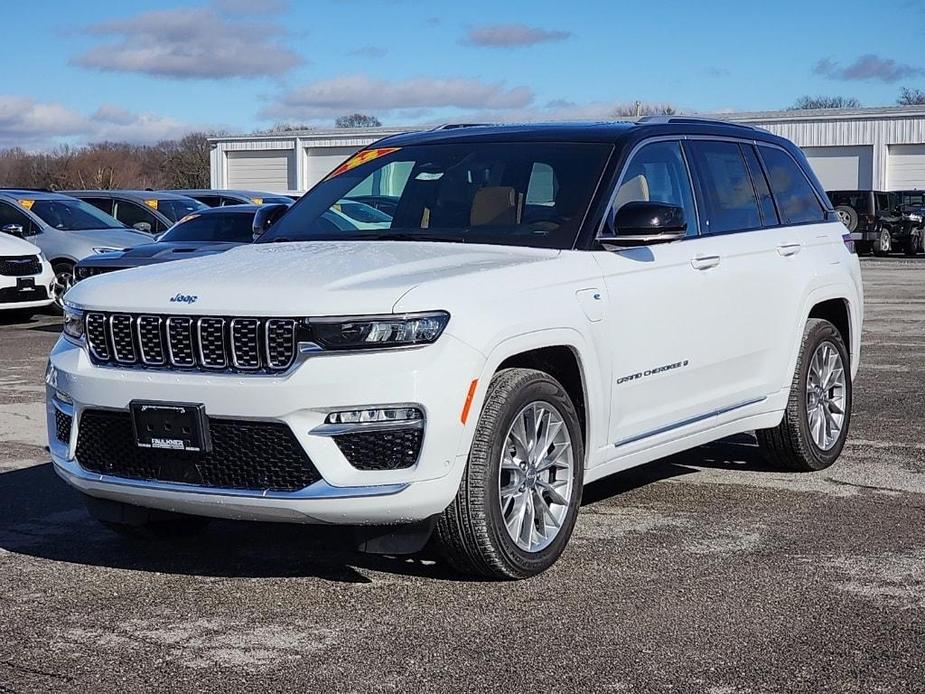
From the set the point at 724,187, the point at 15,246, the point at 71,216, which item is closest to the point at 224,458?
the point at 724,187

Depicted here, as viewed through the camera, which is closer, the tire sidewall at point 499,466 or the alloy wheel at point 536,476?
the tire sidewall at point 499,466

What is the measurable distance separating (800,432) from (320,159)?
2225 inches

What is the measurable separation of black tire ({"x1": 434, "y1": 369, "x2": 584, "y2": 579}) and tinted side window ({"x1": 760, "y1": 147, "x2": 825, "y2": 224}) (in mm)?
2782

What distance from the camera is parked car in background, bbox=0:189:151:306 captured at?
1961 centimetres

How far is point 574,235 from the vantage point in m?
5.98

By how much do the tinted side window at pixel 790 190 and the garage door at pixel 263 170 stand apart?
56188mm

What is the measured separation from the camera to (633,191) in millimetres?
6434

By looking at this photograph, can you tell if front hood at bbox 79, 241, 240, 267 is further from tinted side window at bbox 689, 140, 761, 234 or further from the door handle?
the door handle

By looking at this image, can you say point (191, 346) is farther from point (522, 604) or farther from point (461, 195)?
point (461, 195)

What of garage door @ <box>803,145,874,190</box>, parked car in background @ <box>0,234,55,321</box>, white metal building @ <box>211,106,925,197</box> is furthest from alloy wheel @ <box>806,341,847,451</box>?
garage door @ <box>803,145,874,190</box>

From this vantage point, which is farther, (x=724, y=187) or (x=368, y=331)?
(x=724, y=187)

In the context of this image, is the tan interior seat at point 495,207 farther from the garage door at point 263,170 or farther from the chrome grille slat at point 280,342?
the garage door at point 263,170

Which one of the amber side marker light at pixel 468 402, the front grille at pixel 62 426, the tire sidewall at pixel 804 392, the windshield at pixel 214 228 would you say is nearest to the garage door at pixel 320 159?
the windshield at pixel 214 228

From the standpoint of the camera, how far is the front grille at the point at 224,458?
4.98 metres
